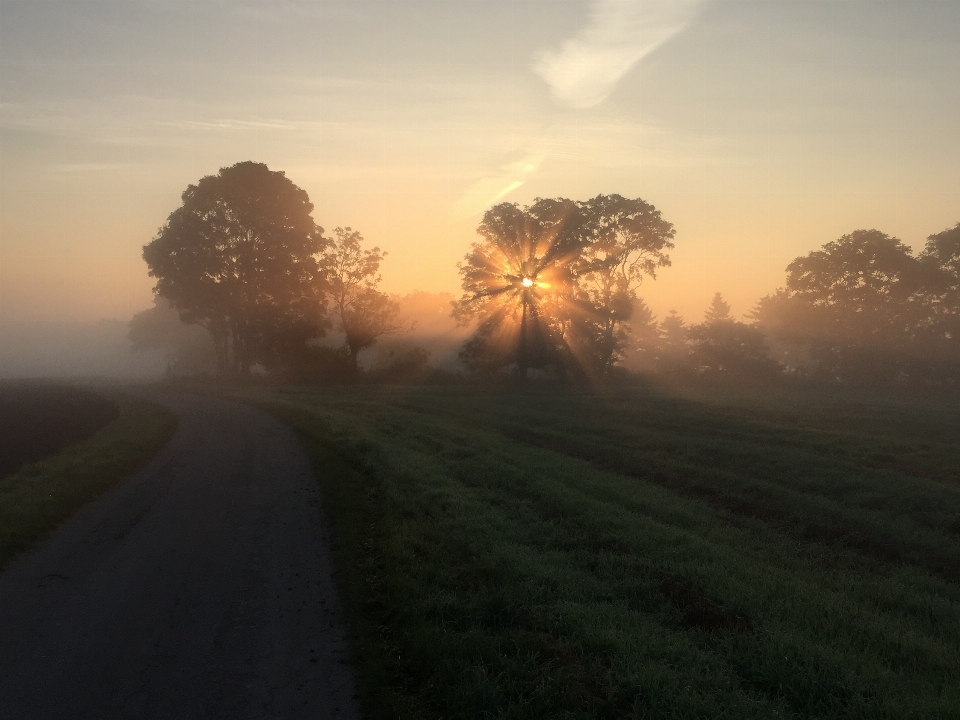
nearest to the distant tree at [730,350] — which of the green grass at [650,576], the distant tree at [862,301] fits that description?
the distant tree at [862,301]

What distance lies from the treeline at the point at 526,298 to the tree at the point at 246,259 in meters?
0.12

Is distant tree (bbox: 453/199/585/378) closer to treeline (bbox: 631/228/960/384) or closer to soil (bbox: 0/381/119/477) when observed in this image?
treeline (bbox: 631/228/960/384)

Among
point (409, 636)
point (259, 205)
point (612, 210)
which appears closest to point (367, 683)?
point (409, 636)

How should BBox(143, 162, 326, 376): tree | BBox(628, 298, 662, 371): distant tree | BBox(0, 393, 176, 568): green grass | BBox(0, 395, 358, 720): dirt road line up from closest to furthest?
BBox(0, 395, 358, 720): dirt road, BBox(0, 393, 176, 568): green grass, BBox(143, 162, 326, 376): tree, BBox(628, 298, 662, 371): distant tree

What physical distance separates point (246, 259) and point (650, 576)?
54.5 metres

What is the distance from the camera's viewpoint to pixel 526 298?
6297cm

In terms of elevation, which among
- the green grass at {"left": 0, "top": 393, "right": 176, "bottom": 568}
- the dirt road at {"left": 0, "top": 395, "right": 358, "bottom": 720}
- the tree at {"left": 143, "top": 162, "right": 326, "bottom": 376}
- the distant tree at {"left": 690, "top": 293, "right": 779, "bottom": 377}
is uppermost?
the tree at {"left": 143, "top": 162, "right": 326, "bottom": 376}

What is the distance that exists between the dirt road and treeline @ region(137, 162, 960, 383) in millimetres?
45609

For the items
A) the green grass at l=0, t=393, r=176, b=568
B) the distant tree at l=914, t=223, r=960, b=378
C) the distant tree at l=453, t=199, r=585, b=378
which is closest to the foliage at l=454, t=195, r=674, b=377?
the distant tree at l=453, t=199, r=585, b=378

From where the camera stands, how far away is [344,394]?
46344 millimetres

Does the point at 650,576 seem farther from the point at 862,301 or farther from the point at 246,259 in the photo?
the point at 862,301

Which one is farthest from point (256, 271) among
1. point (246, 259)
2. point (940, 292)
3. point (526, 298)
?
point (940, 292)

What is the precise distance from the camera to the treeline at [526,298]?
57375 mm

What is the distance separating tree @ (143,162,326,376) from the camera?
2228 inches
